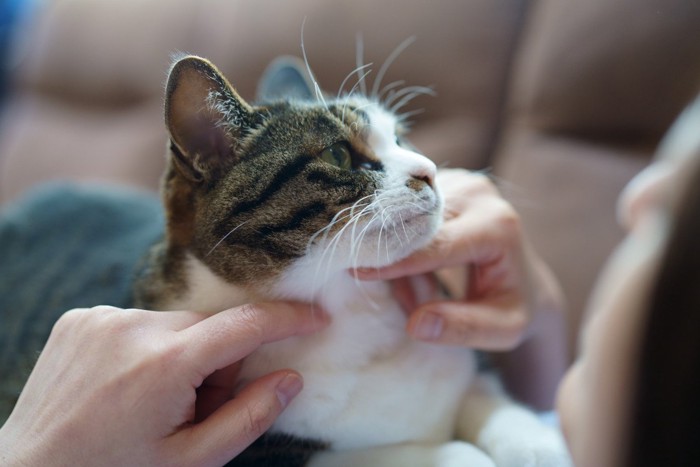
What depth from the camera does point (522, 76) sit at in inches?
53.7

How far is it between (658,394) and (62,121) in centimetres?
245

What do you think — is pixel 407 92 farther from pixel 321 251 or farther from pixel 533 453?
pixel 533 453

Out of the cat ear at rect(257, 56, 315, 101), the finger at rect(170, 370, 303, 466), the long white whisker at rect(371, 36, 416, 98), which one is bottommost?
the finger at rect(170, 370, 303, 466)

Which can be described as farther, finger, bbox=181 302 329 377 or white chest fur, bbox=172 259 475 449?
white chest fur, bbox=172 259 475 449

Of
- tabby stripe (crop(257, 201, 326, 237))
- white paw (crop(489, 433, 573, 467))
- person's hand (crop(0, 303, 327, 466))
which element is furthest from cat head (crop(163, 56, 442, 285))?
white paw (crop(489, 433, 573, 467))

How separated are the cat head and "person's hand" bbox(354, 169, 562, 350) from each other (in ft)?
0.19

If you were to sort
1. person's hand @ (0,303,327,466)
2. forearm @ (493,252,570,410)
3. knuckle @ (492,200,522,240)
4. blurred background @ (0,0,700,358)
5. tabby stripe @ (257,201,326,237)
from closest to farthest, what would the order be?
person's hand @ (0,303,327,466)
tabby stripe @ (257,201,326,237)
knuckle @ (492,200,522,240)
forearm @ (493,252,570,410)
blurred background @ (0,0,700,358)

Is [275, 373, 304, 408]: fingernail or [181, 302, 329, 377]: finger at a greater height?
[181, 302, 329, 377]: finger

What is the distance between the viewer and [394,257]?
739mm

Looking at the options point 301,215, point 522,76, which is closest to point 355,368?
point 301,215

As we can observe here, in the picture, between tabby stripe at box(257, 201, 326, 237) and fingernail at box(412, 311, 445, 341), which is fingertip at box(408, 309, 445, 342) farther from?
tabby stripe at box(257, 201, 326, 237)

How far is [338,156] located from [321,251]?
132 mm

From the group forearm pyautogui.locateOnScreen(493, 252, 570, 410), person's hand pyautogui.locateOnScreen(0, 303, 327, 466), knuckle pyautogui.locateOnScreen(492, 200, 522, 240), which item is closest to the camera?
person's hand pyautogui.locateOnScreen(0, 303, 327, 466)

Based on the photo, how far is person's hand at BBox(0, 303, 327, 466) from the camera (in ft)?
1.99
